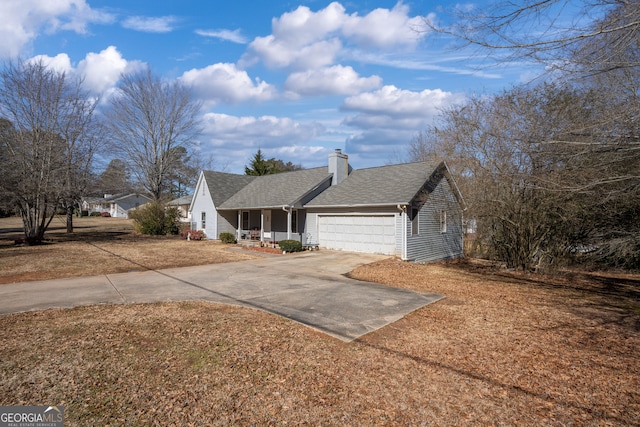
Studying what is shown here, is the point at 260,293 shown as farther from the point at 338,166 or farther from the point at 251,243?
the point at 338,166

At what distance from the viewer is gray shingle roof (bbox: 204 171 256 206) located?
25.2 m

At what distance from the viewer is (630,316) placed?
7.11 meters

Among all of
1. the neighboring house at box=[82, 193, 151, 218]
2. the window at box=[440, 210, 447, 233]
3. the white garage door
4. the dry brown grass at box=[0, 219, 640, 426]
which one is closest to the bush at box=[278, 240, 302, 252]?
the white garage door

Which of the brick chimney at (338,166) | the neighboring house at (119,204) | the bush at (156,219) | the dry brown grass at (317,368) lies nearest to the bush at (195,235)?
the bush at (156,219)

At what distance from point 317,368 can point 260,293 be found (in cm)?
446

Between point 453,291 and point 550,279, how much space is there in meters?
5.37

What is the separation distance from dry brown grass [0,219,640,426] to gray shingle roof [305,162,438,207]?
8.91 m

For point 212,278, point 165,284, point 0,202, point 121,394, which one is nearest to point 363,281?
point 212,278

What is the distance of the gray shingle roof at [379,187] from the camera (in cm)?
1582

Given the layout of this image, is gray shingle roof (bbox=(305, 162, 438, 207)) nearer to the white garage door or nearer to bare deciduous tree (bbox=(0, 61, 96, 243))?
the white garage door

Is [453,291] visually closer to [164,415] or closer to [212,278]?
[212,278]

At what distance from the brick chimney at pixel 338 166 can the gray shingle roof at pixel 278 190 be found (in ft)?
1.35

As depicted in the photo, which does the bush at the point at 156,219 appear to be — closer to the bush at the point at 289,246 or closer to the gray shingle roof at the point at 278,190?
the gray shingle roof at the point at 278,190

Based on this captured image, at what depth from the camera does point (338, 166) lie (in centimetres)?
2103
